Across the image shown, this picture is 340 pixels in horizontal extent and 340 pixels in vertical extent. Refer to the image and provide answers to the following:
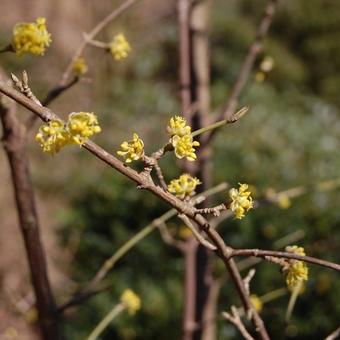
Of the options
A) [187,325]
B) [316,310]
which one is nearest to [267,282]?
[316,310]

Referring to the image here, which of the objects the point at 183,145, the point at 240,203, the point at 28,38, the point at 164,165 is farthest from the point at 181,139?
the point at 164,165

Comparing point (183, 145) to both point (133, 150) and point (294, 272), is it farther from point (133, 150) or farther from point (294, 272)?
point (294, 272)

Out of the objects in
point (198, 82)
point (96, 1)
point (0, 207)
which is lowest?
point (198, 82)

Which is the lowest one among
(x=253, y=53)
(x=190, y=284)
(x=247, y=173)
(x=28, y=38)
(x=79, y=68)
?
(x=28, y=38)

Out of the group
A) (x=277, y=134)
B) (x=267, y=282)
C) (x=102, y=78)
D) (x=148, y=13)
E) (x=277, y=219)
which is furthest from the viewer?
(x=148, y=13)

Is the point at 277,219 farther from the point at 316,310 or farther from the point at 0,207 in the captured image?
the point at 0,207

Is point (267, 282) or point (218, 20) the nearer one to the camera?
point (267, 282)
